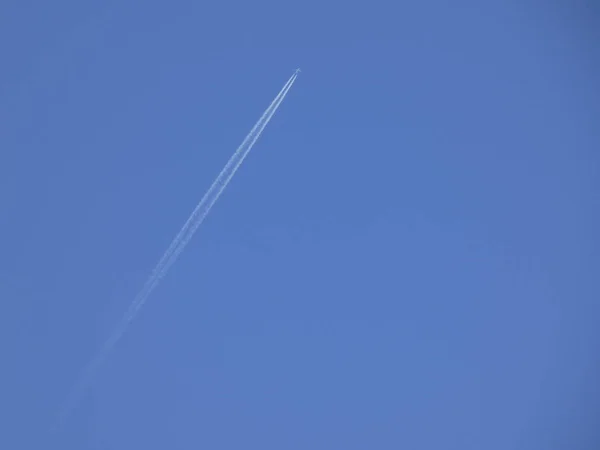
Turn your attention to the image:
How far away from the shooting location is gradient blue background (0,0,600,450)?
149cm

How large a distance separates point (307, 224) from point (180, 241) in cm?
31

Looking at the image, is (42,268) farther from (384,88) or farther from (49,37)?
(384,88)

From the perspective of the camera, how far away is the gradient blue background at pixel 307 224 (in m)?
1.49

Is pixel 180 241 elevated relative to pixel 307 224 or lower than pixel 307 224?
lower

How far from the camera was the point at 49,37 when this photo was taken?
4.92 ft

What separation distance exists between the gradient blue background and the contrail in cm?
2

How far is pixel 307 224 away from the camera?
165cm

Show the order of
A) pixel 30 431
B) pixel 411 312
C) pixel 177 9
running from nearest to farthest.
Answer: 1. pixel 30 431
2. pixel 177 9
3. pixel 411 312

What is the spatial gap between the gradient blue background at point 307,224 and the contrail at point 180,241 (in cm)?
2

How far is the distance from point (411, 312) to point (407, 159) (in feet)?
1.24

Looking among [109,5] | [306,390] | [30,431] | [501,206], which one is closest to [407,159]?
[501,206]

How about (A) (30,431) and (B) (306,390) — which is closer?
(A) (30,431)

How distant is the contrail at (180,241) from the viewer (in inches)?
58.0

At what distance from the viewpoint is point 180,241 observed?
5.08 ft
